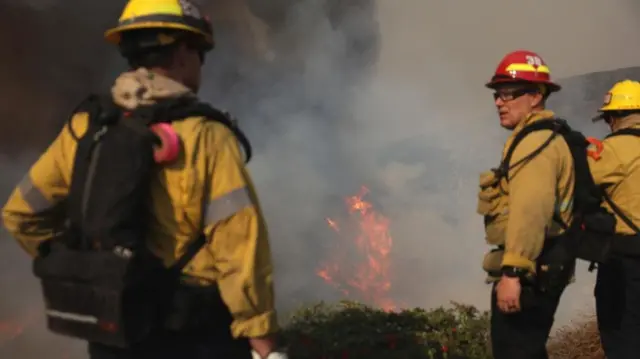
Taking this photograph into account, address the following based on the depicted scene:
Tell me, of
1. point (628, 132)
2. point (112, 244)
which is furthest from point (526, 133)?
point (112, 244)

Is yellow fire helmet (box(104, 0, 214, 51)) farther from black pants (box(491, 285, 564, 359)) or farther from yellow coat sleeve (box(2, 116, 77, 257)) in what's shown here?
black pants (box(491, 285, 564, 359))

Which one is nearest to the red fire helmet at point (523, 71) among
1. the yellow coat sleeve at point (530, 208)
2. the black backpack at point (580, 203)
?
the black backpack at point (580, 203)

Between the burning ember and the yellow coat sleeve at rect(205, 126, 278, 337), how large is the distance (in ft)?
16.8

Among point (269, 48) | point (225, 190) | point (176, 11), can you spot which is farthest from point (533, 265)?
point (269, 48)

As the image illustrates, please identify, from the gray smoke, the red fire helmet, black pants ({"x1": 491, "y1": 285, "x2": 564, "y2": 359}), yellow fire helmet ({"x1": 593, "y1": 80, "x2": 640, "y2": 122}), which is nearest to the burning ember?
the gray smoke

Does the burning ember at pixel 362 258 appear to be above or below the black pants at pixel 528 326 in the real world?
below

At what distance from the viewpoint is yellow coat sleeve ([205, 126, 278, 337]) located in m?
1.69

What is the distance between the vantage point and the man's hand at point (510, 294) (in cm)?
257

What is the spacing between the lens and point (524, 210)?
8.36 feet

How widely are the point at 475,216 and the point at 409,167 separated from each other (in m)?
0.95

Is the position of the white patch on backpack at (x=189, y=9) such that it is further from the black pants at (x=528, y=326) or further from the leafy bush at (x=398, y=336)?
the leafy bush at (x=398, y=336)

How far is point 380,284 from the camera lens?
6977 mm

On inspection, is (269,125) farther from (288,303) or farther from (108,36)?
(108,36)

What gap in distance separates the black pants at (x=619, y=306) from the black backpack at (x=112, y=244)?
2.45 m
